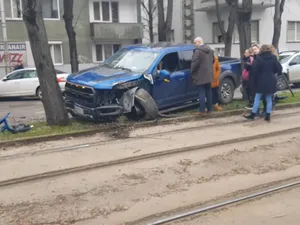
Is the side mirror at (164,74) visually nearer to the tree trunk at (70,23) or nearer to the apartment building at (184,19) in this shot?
the tree trunk at (70,23)

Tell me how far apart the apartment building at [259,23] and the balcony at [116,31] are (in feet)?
18.7

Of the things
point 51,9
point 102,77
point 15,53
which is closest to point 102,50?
point 51,9

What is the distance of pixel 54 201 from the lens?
5020mm

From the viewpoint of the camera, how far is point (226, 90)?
38.1 feet

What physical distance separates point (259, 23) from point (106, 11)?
37.7 feet

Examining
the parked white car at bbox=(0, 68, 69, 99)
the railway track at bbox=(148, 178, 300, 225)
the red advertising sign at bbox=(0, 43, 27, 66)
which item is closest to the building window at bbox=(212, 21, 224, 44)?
the red advertising sign at bbox=(0, 43, 27, 66)

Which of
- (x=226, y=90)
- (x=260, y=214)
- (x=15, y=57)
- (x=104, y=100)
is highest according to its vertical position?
(x=15, y=57)

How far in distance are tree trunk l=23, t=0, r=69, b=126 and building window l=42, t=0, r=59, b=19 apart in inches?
714

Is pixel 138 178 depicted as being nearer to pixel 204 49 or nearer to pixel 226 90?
pixel 204 49

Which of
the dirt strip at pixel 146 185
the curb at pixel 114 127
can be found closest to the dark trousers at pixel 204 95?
the curb at pixel 114 127

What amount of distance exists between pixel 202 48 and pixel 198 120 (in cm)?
172

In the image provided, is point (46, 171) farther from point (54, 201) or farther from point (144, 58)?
point (144, 58)

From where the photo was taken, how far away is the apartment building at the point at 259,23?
30.4 meters

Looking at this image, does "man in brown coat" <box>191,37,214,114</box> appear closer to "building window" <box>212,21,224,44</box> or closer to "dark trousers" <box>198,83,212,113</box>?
"dark trousers" <box>198,83,212,113</box>
